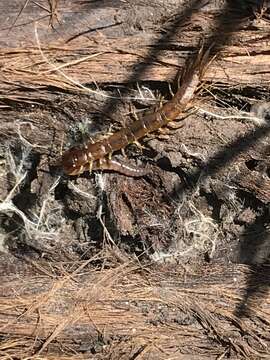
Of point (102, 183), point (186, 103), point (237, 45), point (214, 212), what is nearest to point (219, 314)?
point (214, 212)

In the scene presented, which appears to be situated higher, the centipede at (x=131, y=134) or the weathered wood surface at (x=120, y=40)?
the weathered wood surface at (x=120, y=40)

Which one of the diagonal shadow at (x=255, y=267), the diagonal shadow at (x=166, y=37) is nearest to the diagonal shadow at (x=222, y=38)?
the diagonal shadow at (x=166, y=37)

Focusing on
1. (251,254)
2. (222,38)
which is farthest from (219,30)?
(251,254)

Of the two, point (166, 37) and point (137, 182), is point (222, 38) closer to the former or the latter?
point (166, 37)

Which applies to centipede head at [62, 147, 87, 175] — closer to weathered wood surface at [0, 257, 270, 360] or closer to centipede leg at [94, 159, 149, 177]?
centipede leg at [94, 159, 149, 177]

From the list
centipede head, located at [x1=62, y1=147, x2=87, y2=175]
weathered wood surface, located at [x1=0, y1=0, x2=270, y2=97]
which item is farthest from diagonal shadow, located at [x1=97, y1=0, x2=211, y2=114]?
centipede head, located at [x1=62, y1=147, x2=87, y2=175]

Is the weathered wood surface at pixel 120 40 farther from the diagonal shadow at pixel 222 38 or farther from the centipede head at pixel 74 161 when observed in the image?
the centipede head at pixel 74 161

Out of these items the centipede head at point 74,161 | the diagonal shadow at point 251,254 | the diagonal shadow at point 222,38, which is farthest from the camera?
the diagonal shadow at point 251,254
